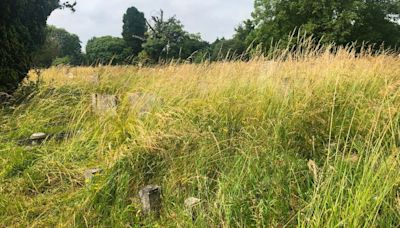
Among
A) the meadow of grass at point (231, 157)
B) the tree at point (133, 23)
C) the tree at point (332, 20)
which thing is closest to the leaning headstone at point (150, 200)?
the meadow of grass at point (231, 157)

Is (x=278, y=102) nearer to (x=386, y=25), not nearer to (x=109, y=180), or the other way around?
(x=109, y=180)

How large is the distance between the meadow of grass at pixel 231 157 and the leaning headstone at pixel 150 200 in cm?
5

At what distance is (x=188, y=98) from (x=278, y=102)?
3.29 feet

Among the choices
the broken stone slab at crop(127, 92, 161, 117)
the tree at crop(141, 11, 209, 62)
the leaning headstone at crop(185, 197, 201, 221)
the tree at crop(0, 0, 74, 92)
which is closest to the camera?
the leaning headstone at crop(185, 197, 201, 221)

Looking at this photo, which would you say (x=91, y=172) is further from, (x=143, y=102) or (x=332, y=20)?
(x=332, y=20)

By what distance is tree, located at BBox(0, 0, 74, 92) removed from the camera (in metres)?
5.52

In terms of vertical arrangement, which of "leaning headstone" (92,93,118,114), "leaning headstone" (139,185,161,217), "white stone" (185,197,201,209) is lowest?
"leaning headstone" (139,185,161,217)

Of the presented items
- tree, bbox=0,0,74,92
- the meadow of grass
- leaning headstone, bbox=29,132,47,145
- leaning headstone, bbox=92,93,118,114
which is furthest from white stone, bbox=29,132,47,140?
tree, bbox=0,0,74,92

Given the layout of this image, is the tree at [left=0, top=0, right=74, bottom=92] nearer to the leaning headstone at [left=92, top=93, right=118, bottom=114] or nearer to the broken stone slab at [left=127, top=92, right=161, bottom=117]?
the leaning headstone at [left=92, top=93, right=118, bottom=114]

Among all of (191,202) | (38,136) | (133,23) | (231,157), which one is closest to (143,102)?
(38,136)


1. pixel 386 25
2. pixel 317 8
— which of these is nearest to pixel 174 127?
pixel 317 8

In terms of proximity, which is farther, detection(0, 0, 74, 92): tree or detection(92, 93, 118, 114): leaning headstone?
detection(0, 0, 74, 92): tree

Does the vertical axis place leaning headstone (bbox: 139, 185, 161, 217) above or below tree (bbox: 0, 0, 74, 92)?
below

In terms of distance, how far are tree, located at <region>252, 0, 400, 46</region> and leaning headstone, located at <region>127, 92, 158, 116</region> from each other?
21748 millimetres
